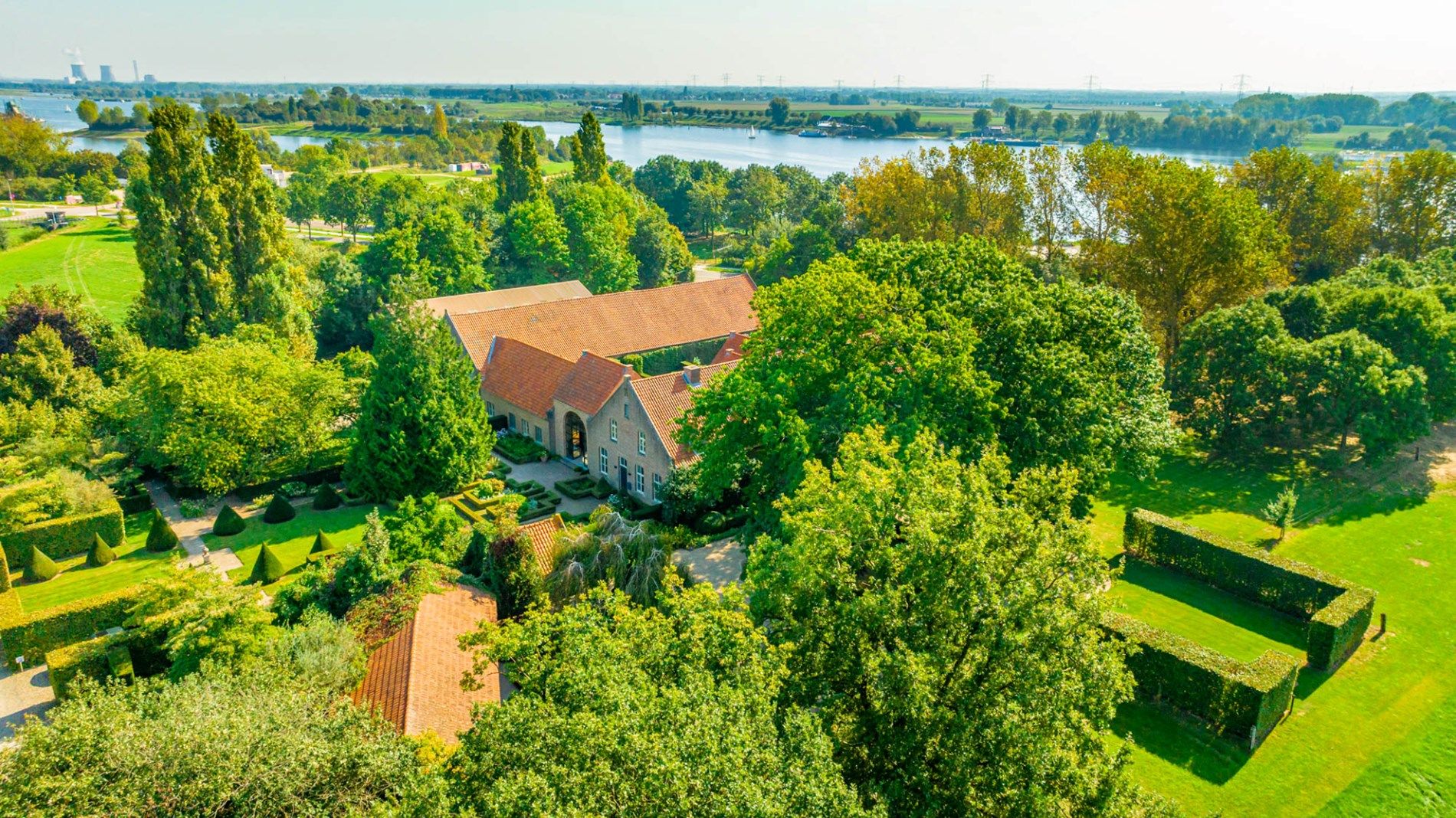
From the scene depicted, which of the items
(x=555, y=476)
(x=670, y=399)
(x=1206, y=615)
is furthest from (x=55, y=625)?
(x=1206, y=615)

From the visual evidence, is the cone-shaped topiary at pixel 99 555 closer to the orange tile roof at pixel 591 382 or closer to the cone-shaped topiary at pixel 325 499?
the cone-shaped topiary at pixel 325 499

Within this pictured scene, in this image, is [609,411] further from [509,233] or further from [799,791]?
[509,233]

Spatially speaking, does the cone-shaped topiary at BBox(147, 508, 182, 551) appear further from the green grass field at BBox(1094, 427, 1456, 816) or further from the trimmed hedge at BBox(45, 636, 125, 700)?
the green grass field at BBox(1094, 427, 1456, 816)

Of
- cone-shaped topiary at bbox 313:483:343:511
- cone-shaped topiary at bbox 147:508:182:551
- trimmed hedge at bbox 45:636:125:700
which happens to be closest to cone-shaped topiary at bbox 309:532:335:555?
cone-shaped topiary at bbox 313:483:343:511

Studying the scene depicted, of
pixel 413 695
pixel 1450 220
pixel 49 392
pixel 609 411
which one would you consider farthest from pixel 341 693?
pixel 1450 220

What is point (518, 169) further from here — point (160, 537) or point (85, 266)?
point (160, 537)

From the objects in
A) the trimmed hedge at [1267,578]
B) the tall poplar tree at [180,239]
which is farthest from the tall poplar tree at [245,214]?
the trimmed hedge at [1267,578]
